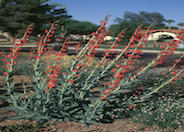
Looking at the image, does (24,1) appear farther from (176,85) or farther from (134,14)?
(134,14)

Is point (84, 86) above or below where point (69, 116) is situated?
above

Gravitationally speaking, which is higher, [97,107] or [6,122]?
[97,107]

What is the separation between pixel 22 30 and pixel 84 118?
20058mm

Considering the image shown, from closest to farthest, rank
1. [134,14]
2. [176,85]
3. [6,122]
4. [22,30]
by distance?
[6,122] → [176,85] → [22,30] → [134,14]

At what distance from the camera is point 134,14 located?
108 meters

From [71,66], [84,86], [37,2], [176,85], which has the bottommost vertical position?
[176,85]

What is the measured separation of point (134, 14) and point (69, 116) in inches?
4277

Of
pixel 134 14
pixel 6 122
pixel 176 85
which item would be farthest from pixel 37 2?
pixel 134 14

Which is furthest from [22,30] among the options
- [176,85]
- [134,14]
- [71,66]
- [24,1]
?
[134,14]

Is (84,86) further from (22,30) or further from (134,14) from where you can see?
(134,14)

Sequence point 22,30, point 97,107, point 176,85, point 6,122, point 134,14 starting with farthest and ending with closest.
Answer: point 134,14
point 22,30
point 176,85
point 6,122
point 97,107

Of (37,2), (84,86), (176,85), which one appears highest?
(37,2)

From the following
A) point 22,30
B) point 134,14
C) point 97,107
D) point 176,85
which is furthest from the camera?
point 134,14

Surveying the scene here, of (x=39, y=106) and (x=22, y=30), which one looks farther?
(x=22, y=30)
